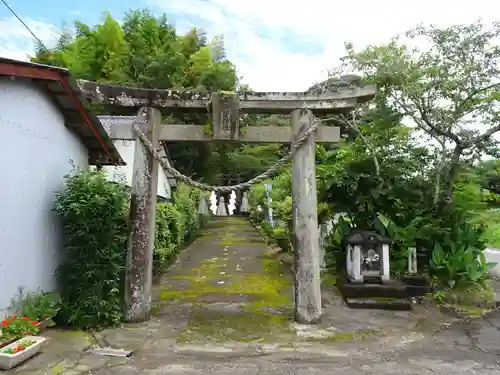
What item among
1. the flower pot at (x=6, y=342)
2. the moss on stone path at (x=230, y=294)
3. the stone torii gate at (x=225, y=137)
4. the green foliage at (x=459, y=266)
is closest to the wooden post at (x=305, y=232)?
the stone torii gate at (x=225, y=137)

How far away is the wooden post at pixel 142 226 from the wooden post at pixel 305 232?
245 centimetres

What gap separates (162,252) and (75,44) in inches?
676

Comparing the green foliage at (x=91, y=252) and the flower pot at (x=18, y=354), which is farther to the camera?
the green foliage at (x=91, y=252)

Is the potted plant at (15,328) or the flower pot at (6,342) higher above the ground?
the potted plant at (15,328)

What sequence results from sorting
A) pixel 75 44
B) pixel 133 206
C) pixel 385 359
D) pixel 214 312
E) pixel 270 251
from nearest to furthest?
pixel 385 359 < pixel 133 206 < pixel 214 312 < pixel 270 251 < pixel 75 44

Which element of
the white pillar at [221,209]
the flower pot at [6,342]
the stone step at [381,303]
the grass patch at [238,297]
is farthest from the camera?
the white pillar at [221,209]

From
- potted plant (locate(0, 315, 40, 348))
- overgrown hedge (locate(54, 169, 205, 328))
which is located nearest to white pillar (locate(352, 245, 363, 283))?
overgrown hedge (locate(54, 169, 205, 328))

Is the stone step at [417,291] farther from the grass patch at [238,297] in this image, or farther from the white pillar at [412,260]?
the grass patch at [238,297]

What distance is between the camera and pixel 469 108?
9.96 m

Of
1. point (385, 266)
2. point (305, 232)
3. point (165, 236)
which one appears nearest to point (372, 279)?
point (385, 266)

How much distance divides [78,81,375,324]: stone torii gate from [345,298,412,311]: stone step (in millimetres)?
1656

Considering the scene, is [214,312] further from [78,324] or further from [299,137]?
[299,137]

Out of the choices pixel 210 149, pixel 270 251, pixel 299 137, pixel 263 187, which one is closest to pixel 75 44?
pixel 210 149

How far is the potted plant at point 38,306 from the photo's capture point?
5.91 m
